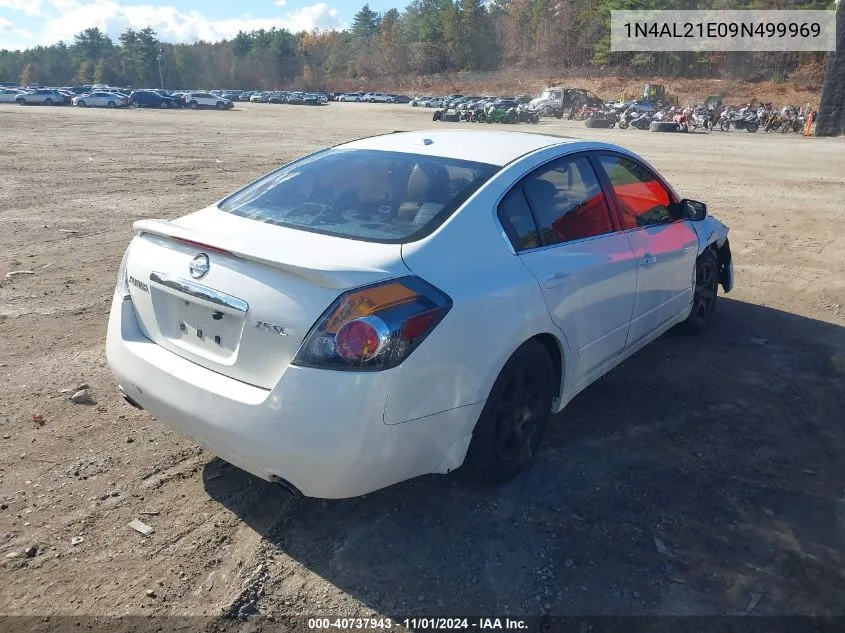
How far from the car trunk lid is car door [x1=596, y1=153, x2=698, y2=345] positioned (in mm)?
1999

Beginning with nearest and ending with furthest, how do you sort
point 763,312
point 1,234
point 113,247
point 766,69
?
point 763,312
point 113,247
point 1,234
point 766,69

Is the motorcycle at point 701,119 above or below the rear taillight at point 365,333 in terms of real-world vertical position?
above

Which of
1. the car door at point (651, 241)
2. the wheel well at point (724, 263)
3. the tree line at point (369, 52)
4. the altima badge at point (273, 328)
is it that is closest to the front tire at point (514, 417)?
the altima badge at point (273, 328)

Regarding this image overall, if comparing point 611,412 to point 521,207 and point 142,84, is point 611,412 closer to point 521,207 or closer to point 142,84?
point 521,207

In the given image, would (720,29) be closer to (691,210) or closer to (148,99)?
(148,99)

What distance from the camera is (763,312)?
6.30 metres

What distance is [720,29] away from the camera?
233 ft

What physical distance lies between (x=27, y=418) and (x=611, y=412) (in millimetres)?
3551

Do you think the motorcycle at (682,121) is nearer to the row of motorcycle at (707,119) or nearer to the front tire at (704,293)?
the row of motorcycle at (707,119)

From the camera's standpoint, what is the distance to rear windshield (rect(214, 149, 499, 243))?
3.12 metres

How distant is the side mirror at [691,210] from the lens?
4891mm

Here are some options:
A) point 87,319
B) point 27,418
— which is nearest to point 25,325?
point 87,319

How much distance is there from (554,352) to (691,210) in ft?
6.88

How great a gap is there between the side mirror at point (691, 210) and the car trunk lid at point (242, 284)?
2.95 metres
